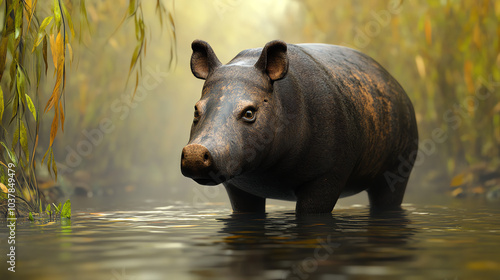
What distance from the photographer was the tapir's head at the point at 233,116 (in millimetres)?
5289

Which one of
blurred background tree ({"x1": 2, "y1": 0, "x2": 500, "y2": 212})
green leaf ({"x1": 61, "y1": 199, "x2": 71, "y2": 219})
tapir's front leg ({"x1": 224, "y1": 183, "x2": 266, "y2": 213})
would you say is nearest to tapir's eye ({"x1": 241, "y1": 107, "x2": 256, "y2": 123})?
tapir's front leg ({"x1": 224, "y1": 183, "x2": 266, "y2": 213})

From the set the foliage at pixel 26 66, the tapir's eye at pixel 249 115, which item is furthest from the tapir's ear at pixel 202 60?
the tapir's eye at pixel 249 115

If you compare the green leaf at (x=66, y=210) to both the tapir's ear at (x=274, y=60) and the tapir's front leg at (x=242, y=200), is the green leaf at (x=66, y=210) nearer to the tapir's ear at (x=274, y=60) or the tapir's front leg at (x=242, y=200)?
the tapir's front leg at (x=242, y=200)

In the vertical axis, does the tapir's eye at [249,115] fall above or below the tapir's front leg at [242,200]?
above

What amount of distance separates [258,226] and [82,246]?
1.67 m

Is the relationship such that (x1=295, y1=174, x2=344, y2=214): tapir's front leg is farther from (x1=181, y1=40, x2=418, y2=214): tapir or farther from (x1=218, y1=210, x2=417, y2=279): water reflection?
(x1=218, y1=210, x2=417, y2=279): water reflection

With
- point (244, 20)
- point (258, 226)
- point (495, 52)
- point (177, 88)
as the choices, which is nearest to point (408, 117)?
point (258, 226)

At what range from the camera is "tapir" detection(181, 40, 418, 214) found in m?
5.71

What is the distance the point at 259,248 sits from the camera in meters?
4.30

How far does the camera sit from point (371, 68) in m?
8.01

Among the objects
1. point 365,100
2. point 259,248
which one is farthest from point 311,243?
point 365,100

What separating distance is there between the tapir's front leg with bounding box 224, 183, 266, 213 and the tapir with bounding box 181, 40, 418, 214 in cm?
1

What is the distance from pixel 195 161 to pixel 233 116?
0.78 m

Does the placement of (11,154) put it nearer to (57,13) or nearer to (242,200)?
(57,13)
